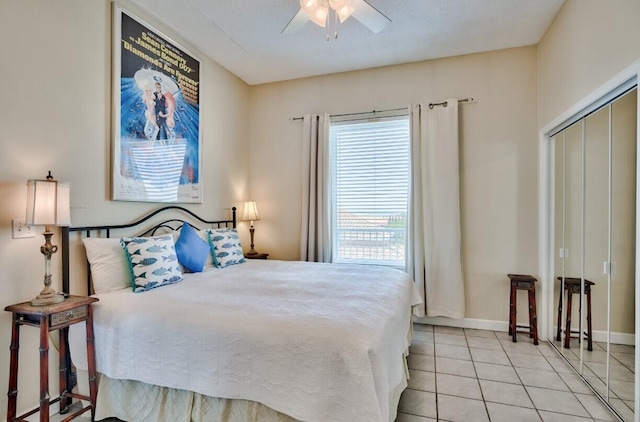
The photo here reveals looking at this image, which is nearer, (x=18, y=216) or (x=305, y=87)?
(x=18, y=216)

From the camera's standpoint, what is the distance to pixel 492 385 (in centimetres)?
245

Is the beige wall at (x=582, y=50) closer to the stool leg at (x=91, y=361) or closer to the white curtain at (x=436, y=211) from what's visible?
the white curtain at (x=436, y=211)

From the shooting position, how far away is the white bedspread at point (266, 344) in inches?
58.9

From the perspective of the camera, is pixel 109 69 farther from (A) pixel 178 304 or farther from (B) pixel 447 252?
(B) pixel 447 252

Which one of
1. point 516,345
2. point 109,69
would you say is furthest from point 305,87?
point 516,345

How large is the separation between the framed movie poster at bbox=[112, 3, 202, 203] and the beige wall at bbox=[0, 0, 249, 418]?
91 mm

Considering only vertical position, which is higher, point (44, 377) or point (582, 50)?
point (582, 50)

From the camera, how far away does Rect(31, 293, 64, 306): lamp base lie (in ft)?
6.06

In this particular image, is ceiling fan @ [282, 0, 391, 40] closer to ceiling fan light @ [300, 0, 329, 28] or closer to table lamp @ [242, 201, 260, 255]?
ceiling fan light @ [300, 0, 329, 28]

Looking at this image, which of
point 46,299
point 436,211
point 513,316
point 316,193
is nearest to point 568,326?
point 513,316

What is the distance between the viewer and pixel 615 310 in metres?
2.05

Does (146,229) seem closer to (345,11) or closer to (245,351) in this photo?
(245,351)

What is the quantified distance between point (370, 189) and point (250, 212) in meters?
1.58

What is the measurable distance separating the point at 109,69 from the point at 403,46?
278cm
